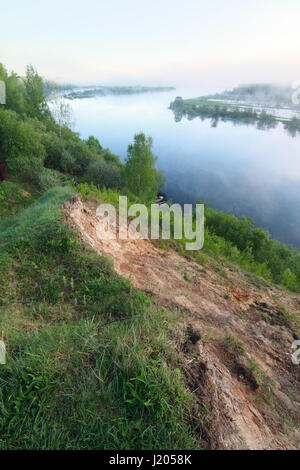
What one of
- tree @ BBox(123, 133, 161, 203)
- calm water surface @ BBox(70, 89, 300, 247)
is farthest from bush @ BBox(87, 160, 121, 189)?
calm water surface @ BBox(70, 89, 300, 247)

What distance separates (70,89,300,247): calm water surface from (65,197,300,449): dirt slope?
65.0 ft

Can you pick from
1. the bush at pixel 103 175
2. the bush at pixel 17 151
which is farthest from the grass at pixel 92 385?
the bush at pixel 103 175

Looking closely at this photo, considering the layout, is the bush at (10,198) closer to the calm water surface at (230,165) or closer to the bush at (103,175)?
the bush at (103,175)

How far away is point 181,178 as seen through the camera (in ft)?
114

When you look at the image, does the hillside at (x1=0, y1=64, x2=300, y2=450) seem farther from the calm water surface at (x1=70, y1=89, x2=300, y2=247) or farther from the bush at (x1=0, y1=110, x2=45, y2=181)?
the calm water surface at (x1=70, y1=89, x2=300, y2=247)

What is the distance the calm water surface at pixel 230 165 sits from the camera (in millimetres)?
27906

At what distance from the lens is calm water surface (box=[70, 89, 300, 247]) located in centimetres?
2791

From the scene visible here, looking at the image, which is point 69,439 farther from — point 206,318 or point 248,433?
point 206,318

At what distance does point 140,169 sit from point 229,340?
16.4m

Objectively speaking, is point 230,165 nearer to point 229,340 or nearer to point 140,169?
point 140,169

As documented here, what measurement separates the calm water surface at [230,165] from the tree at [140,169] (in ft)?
37.2

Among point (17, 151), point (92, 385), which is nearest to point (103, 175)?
point (17, 151)

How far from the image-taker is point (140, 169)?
18703 mm

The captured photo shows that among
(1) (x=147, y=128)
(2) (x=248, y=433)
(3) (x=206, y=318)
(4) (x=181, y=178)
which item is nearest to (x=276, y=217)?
(4) (x=181, y=178)
